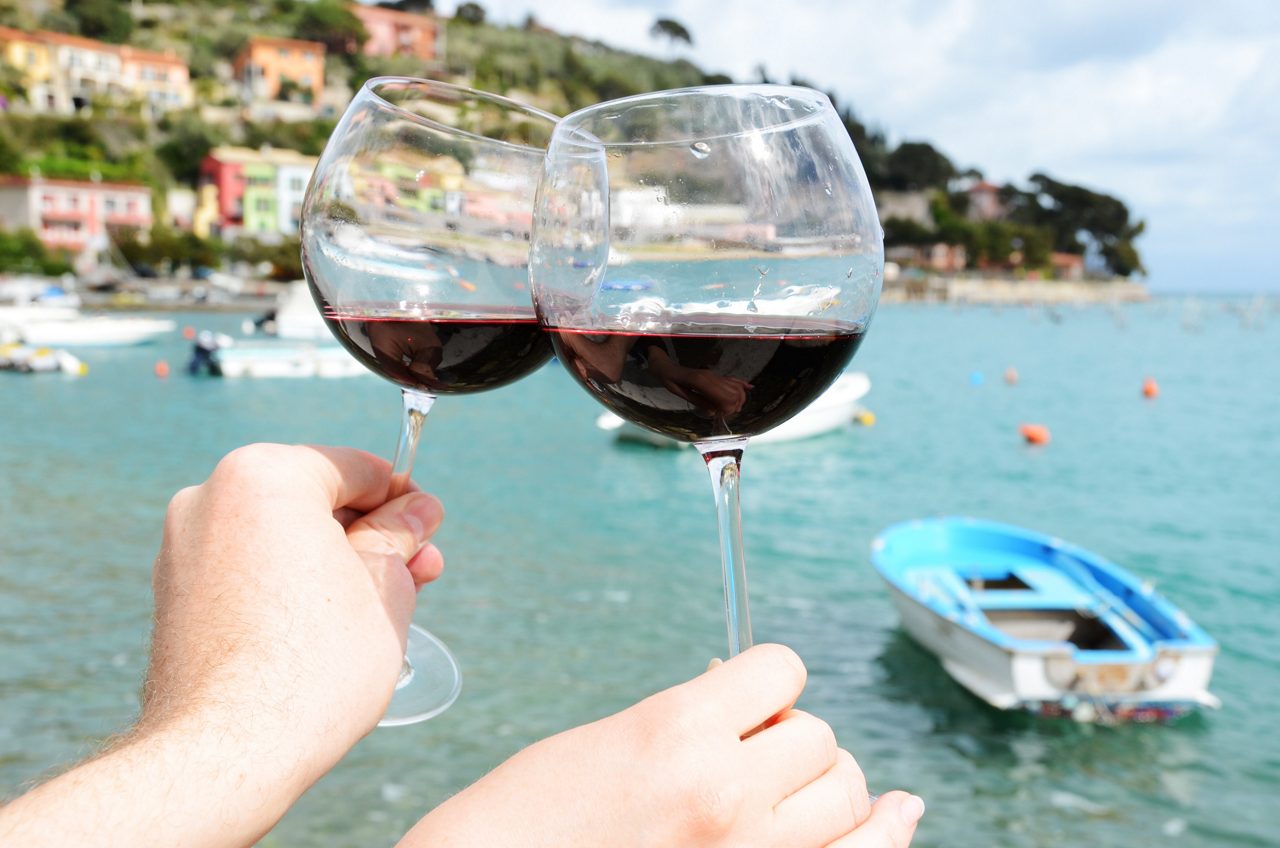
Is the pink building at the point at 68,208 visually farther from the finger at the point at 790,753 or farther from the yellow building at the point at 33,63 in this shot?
the finger at the point at 790,753

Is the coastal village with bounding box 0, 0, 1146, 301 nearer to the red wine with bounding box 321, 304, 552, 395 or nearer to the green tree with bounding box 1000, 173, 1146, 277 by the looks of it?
the green tree with bounding box 1000, 173, 1146, 277

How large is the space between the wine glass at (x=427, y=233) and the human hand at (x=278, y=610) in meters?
0.19

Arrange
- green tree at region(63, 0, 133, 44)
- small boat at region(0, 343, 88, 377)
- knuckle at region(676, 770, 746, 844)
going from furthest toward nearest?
green tree at region(63, 0, 133, 44) → small boat at region(0, 343, 88, 377) → knuckle at region(676, 770, 746, 844)

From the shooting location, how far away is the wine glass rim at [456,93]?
141 cm

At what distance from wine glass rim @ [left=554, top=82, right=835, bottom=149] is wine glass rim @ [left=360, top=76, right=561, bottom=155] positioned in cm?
40

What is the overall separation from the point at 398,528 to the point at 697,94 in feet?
2.50

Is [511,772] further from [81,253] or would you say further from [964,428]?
[81,253]

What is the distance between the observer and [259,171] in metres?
63.4

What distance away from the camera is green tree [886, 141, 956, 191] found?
341ft

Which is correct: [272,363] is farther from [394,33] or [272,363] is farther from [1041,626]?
[394,33]

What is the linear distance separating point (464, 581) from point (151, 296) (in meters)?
47.7

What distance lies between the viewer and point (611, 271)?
1.00 metres

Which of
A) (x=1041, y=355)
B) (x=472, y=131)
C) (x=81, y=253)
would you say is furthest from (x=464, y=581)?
(x=81, y=253)

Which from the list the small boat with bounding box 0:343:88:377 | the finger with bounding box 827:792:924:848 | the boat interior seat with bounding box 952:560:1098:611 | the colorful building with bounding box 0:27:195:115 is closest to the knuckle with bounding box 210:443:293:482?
the finger with bounding box 827:792:924:848
